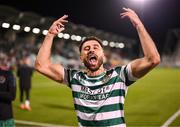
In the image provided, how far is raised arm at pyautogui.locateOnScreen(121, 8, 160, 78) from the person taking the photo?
3932 millimetres

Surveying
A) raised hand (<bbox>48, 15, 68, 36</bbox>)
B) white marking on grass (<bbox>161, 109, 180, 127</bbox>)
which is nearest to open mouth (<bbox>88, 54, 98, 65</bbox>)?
raised hand (<bbox>48, 15, 68, 36</bbox>)

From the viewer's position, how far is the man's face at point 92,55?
13.6 ft

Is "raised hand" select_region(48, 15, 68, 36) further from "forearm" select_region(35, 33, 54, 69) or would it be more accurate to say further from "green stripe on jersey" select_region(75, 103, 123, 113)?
"green stripe on jersey" select_region(75, 103, 123, 113)

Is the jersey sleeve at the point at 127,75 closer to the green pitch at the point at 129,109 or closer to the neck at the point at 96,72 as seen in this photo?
the neck at the point at 96,72

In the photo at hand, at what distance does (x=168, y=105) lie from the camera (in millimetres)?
17578

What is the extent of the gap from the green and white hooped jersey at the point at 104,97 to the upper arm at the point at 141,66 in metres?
0.06

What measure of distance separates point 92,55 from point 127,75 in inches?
16.1

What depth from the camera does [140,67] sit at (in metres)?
4.04

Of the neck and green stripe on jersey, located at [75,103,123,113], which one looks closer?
green stripe on jersey, located at [75,103,123,113]

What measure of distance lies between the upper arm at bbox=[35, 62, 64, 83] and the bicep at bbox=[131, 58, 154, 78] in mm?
794

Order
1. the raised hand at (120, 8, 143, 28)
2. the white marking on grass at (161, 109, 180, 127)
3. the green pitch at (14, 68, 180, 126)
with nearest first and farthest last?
the raised hand at (120, 8, 143, 28), the white marking on grass at (161, 109, 180, 127), the green pitch at (14, 68, 180, 126)

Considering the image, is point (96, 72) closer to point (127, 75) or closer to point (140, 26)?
point (127, 75)

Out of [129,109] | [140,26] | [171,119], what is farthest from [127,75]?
[129,109]

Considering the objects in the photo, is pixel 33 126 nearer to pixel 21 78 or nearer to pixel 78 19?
pixel 21 78
